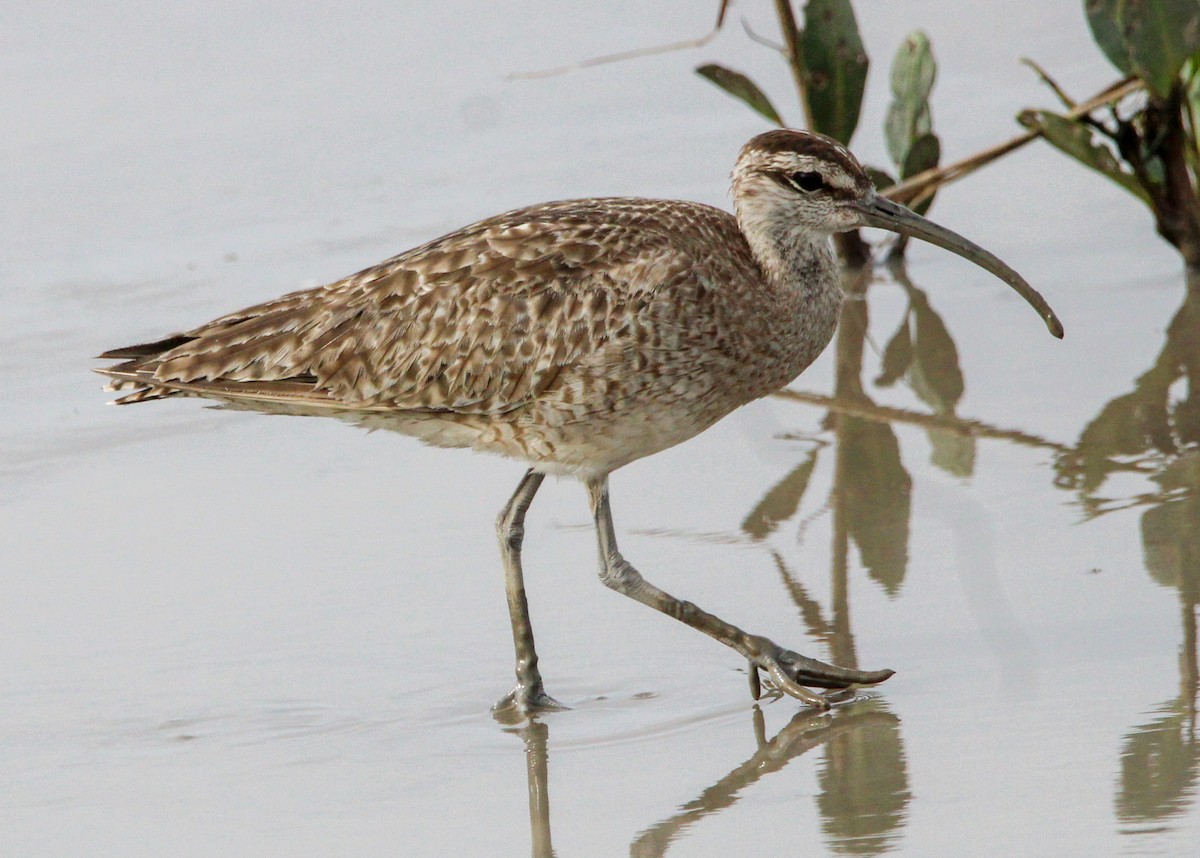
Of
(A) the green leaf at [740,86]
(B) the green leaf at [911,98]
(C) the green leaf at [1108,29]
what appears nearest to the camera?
Answer: (C) the green leaf at [1108,29]

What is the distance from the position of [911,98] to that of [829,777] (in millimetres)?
5296

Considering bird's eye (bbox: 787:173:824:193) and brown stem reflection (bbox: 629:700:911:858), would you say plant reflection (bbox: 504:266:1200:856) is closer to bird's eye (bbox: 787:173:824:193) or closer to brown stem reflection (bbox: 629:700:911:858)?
brown stem reflection (bbox: 629:700:911:858)

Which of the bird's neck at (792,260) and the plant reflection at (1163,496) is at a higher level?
the bird's neck at (792,260)

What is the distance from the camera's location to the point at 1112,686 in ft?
18.3

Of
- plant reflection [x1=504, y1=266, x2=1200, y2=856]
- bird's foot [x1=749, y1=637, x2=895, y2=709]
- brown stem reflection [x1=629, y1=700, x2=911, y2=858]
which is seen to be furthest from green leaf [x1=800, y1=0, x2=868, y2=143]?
brown stem reflection [x1=629, y1=700, x2=911, y2=858]

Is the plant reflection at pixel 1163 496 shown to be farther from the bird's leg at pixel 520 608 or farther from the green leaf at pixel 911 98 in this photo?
the bird's leg at pixel 520 608

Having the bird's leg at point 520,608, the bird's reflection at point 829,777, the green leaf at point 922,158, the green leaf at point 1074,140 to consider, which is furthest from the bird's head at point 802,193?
the green leaf at point 922,158

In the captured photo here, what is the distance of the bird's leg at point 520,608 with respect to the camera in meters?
5.93

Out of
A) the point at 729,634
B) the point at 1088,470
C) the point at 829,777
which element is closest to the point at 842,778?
the point at 829,777

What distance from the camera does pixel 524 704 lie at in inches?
233

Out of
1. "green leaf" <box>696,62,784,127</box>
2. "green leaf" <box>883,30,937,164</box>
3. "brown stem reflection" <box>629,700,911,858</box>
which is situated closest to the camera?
"brown stem reflection" <box>629,700,911,858</box>

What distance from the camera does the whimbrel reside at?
5.96 metres

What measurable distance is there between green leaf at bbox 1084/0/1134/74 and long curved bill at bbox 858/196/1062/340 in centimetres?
247

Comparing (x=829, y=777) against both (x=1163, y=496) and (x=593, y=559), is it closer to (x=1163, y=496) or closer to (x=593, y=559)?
(x=593, y=559)
